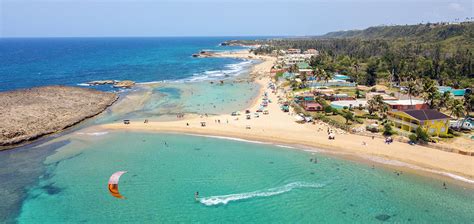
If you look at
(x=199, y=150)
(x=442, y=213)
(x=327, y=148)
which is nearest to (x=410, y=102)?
(x=327, y=148)

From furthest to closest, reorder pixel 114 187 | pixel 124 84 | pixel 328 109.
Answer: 1. pixel 124 84
2. pixel 328 109
3. pixel 114 187

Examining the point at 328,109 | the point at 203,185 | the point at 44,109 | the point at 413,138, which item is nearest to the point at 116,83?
the point at 44,109

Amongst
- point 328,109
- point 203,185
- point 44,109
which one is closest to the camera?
point 203,185

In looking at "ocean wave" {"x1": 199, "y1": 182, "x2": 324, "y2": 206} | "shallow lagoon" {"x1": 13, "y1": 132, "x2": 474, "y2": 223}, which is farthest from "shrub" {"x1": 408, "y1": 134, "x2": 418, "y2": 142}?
"ocean wave" {"x1": 199, "y1": 182, "x2": 324, "y2": 206}

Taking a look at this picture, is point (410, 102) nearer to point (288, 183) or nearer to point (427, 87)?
point (427, 87)

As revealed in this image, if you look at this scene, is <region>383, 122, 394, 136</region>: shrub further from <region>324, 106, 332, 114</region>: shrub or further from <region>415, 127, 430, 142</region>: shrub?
<region>324, 106, 332, 114</region>: shrub

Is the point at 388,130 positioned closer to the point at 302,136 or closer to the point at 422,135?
the point at 422,135
